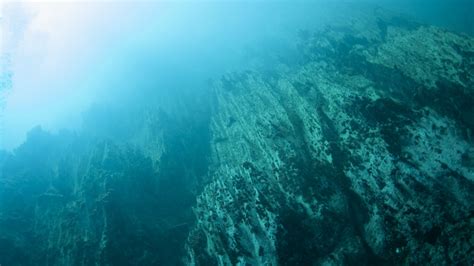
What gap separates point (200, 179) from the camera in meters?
53.3

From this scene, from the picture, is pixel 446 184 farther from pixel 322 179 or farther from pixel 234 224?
pixel 234 224

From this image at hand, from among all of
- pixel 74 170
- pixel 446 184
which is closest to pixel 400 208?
pixel 446 184

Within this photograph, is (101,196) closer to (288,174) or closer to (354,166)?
(288,174)

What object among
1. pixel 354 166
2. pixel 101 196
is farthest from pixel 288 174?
pixel 101 196

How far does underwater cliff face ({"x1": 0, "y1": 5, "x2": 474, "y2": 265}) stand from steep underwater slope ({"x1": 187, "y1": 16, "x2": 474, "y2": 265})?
190 millimetres

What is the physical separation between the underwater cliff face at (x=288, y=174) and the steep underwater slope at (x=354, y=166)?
0.62 ft

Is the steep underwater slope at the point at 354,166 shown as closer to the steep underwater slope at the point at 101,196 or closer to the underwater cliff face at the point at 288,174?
the underwater cliff face at the point at 288,174

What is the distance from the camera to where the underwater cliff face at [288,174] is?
123ft

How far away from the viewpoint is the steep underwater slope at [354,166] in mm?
35906

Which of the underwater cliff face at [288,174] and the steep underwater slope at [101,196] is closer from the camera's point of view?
the underwater cliff face at [288,174]

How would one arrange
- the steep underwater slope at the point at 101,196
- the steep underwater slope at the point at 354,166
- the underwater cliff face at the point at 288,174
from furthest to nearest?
1. the steep underwater slope at the point at 101,196
2. the underwater cliff face at the point at 288,174
3. the steep underwater slope at the point at 354,166

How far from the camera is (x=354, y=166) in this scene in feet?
140

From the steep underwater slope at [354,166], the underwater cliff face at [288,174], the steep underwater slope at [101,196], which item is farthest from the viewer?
the steep underwater slope at [101,196]

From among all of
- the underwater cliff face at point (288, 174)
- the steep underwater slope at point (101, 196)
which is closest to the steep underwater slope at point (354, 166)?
the underwater cliff face at point (288, 174)
